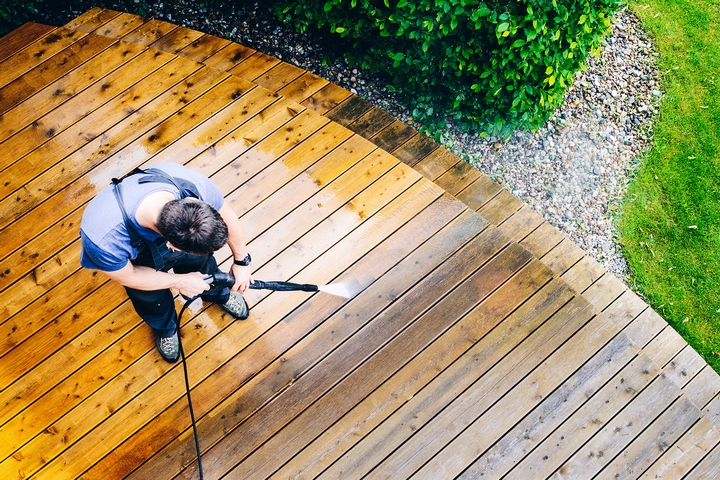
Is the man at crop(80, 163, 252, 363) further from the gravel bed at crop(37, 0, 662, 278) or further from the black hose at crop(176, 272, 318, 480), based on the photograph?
the gravel bed at crop(37, 0, 662, 278)

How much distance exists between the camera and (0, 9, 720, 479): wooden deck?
9.82 feet

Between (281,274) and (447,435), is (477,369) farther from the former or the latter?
(281,274)

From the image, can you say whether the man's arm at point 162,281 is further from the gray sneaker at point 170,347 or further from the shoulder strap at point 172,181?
the gray sneaker at point 170,347

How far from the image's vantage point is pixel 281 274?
A: 3.32m

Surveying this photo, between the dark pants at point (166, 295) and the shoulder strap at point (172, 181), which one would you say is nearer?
the shoulder strap at point (172, 181)

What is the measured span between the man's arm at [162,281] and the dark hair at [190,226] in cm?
43

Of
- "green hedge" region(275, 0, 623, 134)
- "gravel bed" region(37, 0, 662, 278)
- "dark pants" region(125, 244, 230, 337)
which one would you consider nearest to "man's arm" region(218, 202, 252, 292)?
"dark pants" region(125, 244, 230, 337)

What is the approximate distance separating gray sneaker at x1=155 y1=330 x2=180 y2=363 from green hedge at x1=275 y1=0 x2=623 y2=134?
2397mm

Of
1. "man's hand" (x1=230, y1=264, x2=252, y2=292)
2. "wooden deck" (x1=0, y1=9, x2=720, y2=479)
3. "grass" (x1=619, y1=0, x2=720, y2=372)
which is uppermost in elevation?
"man's hand" (x1=230, y1=264, x2=252, y2=292)

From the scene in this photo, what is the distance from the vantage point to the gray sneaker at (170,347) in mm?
3064

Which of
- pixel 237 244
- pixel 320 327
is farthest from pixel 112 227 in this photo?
pixel 320 327

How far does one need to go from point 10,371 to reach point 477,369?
2776 millimetres

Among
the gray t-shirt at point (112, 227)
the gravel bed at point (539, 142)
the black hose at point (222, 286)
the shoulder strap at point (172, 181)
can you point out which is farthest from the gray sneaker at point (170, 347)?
the gravel bed at point (539, 142)

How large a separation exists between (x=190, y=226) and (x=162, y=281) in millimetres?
586
